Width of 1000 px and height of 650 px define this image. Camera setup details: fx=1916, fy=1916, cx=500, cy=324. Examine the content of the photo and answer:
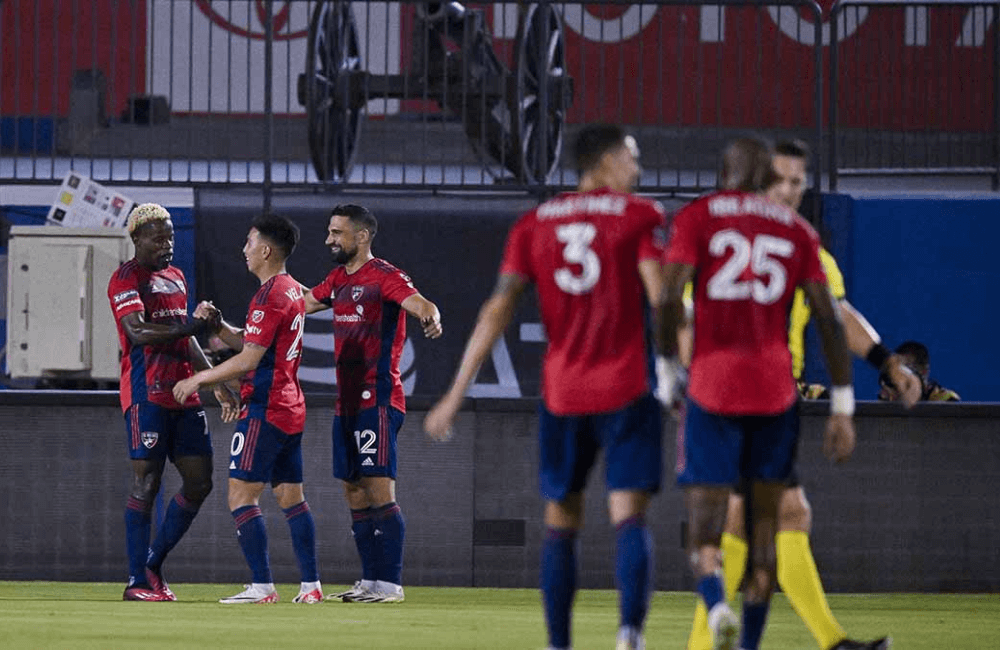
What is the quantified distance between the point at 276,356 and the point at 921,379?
438cm

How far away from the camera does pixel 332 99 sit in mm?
13633

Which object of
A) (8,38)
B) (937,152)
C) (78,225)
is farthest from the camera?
(8,38)

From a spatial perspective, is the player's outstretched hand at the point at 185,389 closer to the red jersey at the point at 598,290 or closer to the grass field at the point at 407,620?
the grass field at the point at 407,620

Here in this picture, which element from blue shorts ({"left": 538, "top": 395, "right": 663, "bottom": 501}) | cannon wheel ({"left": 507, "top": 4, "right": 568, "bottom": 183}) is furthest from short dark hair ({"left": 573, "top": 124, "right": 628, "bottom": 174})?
cannon wheel ({"left": 507, "top": 4, "right": 568, "bottom": 183})

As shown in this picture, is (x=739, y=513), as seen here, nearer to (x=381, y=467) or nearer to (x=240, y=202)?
(x=381, y=467)

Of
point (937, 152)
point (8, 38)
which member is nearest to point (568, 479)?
point (937, 152)

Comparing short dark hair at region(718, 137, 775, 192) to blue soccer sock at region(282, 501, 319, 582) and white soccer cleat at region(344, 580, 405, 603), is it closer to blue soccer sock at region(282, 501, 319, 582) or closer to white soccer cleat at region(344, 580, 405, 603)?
blue soccer sock at region(282, 501, 319, 582)

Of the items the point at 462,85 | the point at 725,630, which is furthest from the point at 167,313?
the point at 725,630

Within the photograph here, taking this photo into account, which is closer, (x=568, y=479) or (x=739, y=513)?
(x=568, y=479)

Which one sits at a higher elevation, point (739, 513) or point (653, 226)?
point (653, 226)

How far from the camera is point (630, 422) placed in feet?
22.5

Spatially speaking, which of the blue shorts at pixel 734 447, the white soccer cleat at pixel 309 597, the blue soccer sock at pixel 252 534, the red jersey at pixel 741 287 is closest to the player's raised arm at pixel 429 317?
the blue soccer sock at pixel 252 534

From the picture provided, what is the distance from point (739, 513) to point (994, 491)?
492 cm

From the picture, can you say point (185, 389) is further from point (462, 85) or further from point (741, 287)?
point (741, 287)
